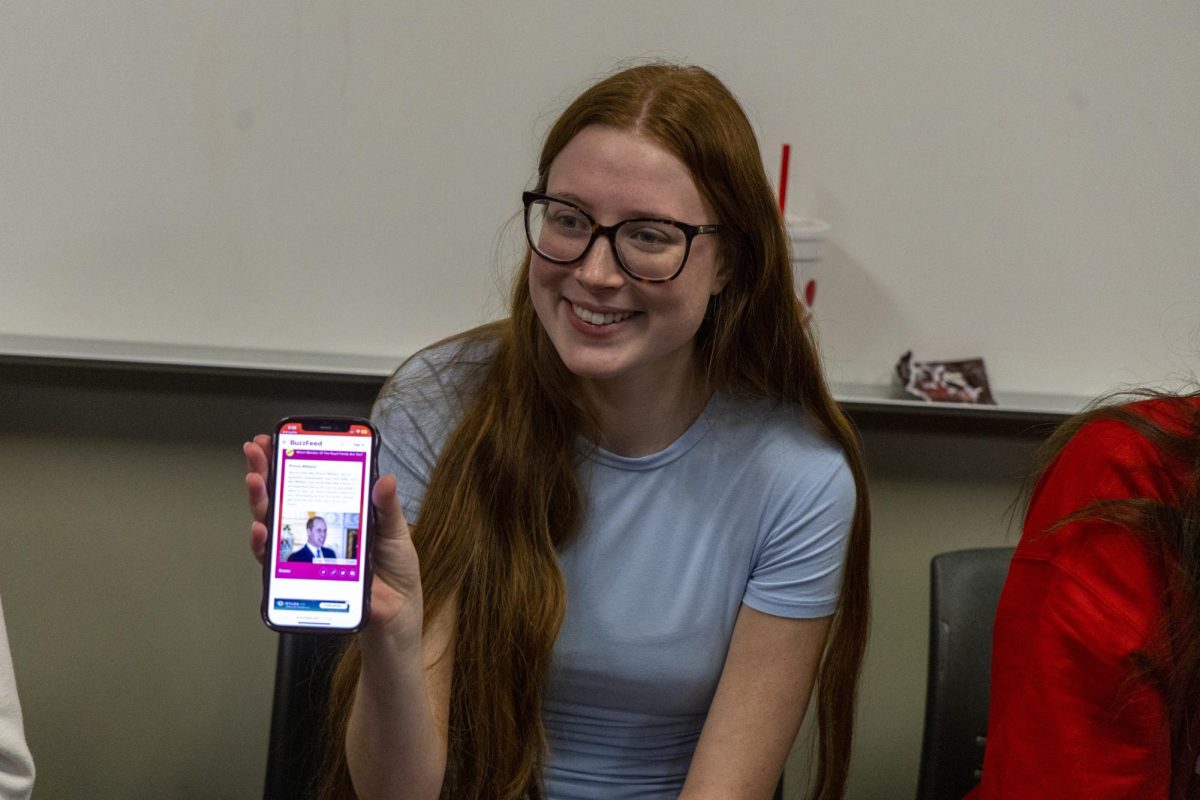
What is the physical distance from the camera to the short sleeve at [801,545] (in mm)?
1448

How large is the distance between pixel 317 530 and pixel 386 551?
2.6 inches

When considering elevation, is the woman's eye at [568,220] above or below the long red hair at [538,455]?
above

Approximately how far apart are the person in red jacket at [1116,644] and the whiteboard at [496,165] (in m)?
0.80

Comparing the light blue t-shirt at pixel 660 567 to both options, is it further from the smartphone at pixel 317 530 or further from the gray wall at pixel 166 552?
the gray wall at pixel 166 552

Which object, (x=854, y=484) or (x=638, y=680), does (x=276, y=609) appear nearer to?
(x=638, y=680)

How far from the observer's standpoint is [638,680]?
1438 millimetres

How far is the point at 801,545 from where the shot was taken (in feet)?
4.77

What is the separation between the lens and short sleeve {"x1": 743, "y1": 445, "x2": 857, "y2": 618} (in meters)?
1.45

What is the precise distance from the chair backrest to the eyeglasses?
0.55 m

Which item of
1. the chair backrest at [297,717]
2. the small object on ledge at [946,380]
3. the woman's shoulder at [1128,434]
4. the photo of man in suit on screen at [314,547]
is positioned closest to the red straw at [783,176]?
the small object on ledge at [946,380]

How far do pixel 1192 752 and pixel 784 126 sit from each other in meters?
1.10

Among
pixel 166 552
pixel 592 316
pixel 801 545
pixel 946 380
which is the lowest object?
pixel 166 552

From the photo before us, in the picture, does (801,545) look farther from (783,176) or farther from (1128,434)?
(783,176)

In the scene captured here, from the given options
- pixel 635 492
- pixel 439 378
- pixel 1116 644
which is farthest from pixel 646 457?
pixel 1116 644
